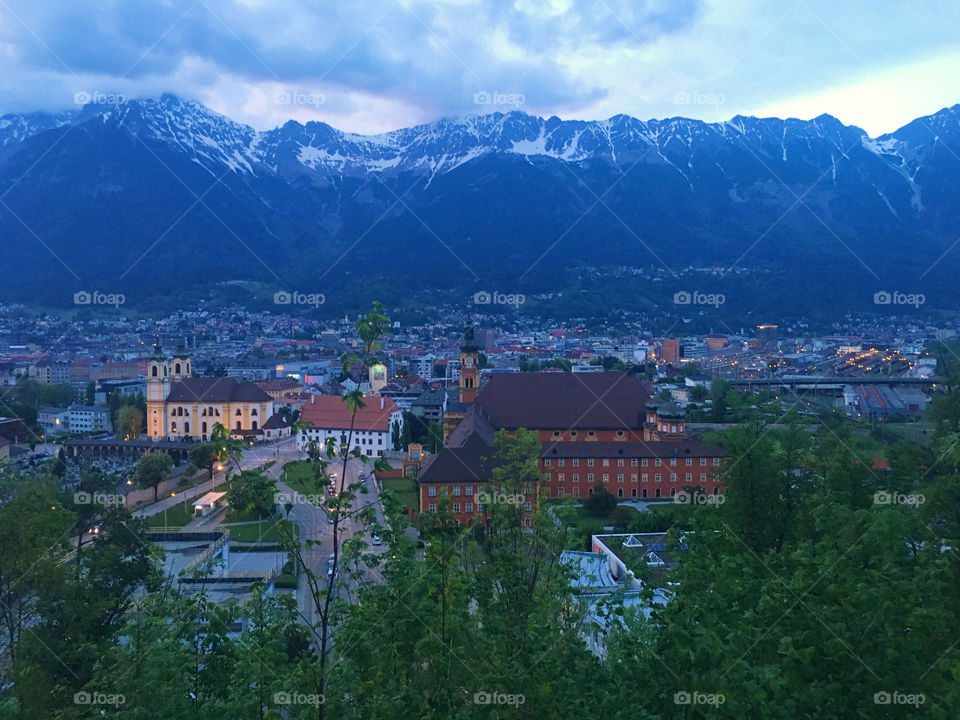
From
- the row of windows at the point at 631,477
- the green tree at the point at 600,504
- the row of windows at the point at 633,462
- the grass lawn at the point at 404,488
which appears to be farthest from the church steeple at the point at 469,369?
the green tree at the point at 600,504

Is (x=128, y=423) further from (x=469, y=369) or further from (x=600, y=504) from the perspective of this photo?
(x=600, y=504)

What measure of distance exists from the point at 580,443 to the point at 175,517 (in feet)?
43.5

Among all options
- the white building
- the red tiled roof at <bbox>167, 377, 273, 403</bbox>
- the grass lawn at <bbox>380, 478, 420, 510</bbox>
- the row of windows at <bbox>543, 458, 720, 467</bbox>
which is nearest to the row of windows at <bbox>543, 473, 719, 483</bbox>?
the row of windows at <bbox>543, 458, 720, 467</bbox>

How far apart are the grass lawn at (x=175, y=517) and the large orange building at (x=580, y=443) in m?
7.56

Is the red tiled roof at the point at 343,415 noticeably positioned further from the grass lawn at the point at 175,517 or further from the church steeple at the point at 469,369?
the grass lawn at the point at 175,517

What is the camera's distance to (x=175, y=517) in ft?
81.3

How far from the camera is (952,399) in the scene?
17.0 metres

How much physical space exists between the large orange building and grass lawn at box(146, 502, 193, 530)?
756cm

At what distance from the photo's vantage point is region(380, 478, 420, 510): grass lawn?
26250mm

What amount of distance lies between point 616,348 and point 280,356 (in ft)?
126

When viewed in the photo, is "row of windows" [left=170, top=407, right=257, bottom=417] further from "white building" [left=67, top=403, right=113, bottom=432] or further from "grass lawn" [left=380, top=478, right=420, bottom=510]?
"grass lawn" [left=380, top=478, right=420, bottom=510]

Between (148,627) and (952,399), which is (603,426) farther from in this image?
(148,627)

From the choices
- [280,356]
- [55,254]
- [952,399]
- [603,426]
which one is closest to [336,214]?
[55,254]

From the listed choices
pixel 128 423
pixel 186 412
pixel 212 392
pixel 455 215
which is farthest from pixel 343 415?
pixel 455 215
